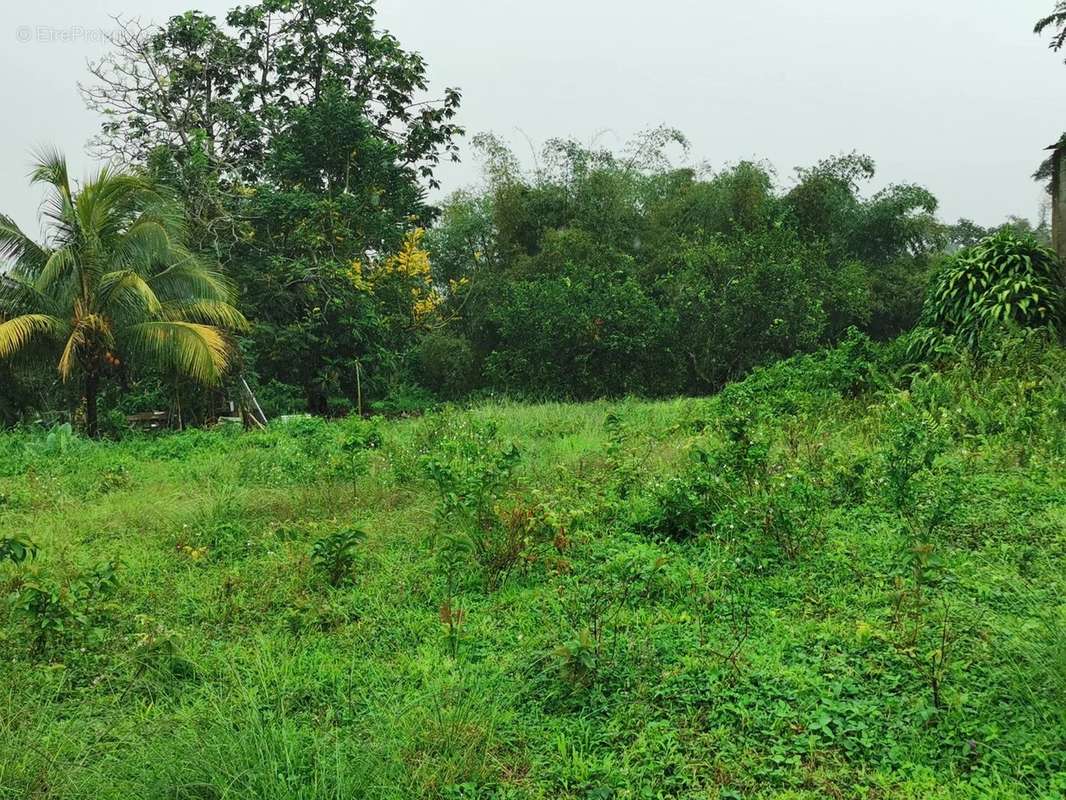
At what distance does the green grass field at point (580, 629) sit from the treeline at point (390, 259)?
824 centimetres

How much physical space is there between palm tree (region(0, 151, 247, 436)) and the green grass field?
5.39 metres

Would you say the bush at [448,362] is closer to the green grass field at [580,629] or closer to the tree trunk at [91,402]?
the tree trunk at [91,402]

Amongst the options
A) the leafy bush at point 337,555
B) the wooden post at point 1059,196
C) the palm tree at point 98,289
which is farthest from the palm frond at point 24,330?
the wooden post at point 1059,196

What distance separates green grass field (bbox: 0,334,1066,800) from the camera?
224 centimetres

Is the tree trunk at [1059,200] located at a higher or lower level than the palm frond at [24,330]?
higher

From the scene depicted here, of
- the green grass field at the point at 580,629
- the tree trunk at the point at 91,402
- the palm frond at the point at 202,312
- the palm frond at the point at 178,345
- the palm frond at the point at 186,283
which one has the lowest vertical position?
the green grass field at the point at 580,629

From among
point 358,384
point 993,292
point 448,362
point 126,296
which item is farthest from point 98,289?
point 993,292

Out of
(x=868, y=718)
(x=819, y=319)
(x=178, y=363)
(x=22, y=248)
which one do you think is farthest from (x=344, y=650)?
(x=819, y=319)

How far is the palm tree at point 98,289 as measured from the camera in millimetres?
10508

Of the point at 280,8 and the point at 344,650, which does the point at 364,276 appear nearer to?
the point at 280,8

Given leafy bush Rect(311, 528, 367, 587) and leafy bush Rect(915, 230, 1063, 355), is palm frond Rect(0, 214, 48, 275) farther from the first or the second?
leafy bush Rect(915, 230, 1063, 355)

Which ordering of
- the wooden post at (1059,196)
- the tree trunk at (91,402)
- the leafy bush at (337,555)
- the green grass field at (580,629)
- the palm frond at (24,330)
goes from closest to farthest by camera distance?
the green grass field at (580,629)
the leafy bush at (337,555)
the wooden post at (1059,196)
the palm frond at (24,330)
the tree trunk at (91,402)

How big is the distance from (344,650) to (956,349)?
23.2ft

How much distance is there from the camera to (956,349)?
7.80m
